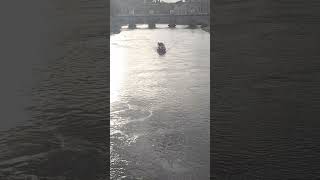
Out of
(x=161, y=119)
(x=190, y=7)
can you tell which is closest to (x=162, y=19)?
(x=190, y=7)

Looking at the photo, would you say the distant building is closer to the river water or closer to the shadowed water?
the river water

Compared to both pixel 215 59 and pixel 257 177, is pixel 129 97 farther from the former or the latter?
pixel 215 59

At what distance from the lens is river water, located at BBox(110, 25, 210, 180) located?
21.8ft

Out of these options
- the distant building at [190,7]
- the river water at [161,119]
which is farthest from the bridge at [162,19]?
the river water at [161,119]

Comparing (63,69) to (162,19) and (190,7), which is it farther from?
(190,7)

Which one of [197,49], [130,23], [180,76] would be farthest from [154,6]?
[180,76]

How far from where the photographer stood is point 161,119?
9758mm

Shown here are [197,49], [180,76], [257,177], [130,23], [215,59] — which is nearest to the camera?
[215,59]

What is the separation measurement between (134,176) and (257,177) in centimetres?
250

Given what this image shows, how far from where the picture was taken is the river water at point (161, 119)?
6.64 m

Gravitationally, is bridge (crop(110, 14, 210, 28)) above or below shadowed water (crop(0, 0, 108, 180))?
above

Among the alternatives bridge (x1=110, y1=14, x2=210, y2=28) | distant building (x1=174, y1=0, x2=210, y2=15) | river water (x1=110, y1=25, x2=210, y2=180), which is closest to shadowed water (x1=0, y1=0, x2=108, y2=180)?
river water (x1=110, y1=25, x2=210, y2=180)

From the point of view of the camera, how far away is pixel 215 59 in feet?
8.07

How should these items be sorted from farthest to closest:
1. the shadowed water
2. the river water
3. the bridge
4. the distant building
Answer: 1. the distant building
2. the bridge
3. the river water
4. the shadowed water
